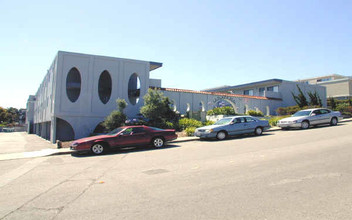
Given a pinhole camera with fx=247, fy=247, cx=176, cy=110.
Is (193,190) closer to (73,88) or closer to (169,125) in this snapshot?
(169,125)

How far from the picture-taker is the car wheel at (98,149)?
11.2 meters

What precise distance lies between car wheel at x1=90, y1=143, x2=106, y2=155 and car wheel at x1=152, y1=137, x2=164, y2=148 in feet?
8.22

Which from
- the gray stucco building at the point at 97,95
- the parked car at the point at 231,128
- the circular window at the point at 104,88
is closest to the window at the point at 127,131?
the parked car at the point at 231,128

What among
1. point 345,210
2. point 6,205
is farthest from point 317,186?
point 6,205

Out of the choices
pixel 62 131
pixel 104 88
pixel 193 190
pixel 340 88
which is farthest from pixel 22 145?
pixel 340 88

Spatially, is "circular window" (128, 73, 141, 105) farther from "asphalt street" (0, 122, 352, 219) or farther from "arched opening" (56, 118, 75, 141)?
"asphalt street" (0, 122, 352, 219)

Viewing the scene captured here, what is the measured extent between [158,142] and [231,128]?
455cm

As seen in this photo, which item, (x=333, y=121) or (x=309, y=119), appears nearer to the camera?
(x=309, y=119)

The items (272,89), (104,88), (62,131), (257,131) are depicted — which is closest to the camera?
(257,131)

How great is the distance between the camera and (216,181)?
553 cm

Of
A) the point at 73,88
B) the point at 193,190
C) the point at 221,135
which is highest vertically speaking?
the point at 73,88

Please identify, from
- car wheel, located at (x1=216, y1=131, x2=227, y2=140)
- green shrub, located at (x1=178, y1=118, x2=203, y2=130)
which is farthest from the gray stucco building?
car wheel, located at (x1=216, y1=131, x2=227, y2=140)

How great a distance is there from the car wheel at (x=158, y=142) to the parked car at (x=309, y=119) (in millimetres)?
9463

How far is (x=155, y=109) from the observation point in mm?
18906
